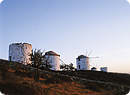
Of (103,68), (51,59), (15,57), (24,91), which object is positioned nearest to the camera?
(24,91)

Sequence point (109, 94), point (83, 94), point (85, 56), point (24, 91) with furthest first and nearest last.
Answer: point (85, 56) < point (109, 94) < point (83, 94) < point (24, 91)

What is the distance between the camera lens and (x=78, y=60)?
93.1ft

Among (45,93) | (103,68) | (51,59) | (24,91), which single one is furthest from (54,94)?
(103,68)

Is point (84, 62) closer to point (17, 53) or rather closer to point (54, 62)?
point (54, 62)

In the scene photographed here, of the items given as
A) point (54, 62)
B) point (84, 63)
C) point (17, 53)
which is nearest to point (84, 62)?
point (84, 63)

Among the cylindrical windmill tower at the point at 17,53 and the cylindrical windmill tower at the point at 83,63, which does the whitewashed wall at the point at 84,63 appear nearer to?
the cylindrical windmill tower at the point at 83,63

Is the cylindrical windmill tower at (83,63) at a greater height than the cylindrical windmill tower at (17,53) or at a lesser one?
lesser

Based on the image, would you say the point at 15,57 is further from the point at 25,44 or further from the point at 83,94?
the point at 83,94

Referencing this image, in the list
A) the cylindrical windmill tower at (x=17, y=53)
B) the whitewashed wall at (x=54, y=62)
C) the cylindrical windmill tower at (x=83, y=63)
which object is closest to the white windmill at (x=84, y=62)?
the cylindrical windmill tower at (x=83, y=63)

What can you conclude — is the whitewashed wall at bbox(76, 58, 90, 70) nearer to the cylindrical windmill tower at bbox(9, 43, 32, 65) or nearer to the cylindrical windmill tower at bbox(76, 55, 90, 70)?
the cylindrical windmill tower at bbox(76, 55, 90, 70)

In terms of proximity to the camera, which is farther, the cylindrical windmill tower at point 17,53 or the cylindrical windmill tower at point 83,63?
the cylindrical windmill tower at point 83,63

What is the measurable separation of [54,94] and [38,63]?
4473 millimetres

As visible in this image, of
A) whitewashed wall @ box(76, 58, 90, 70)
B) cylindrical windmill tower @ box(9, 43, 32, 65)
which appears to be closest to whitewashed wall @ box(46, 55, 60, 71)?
cylindrical windmill tower @ box(9, 43, 32, 65)

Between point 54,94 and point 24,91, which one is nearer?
point 24,91
